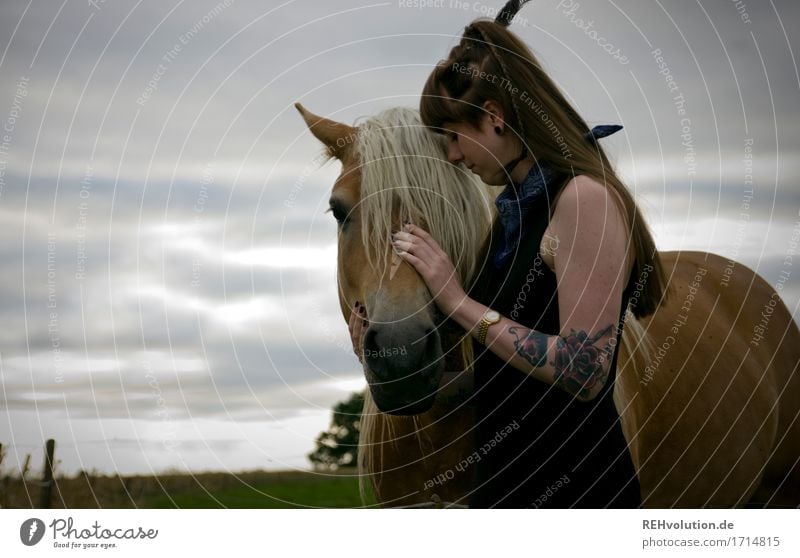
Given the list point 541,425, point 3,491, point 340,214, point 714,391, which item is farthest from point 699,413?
point 3,491

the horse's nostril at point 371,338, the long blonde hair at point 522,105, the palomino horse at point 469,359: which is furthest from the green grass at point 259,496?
the long blonde hair at point 522,105

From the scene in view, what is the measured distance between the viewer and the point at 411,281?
9.41 ft

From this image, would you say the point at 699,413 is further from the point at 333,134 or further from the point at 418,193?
the point at 333,134

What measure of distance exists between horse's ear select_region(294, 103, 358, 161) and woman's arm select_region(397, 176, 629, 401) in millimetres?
1259

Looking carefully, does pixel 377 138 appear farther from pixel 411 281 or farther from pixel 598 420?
pixel 598 420

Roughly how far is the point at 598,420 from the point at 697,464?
2584mm

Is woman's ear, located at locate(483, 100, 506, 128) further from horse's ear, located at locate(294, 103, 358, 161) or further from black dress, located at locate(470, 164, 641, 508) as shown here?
horse's ear, located at locate(294, 103, 358, 161)

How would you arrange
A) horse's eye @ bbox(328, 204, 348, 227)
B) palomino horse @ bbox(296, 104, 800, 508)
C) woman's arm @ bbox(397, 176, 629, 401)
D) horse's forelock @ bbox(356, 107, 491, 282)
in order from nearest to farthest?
1. woman's arm @ bbox(397, 176, 629, 401)
2. palomino horse @ bbox(296, 104, 800, 508)
3. horse's forelock @ bbox(356, 107, 491, 282)
4. horse's eye @ bbox(328, 204, 348, 227)

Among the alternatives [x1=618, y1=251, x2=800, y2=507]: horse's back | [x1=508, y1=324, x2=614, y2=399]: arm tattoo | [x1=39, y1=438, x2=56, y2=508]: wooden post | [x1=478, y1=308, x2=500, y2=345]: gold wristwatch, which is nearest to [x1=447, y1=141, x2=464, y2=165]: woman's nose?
[x1=478, y1=308, x2=500, y2=345]: gold wristwatch

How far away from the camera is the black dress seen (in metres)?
2.76

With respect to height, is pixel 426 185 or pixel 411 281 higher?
pixel 426 185

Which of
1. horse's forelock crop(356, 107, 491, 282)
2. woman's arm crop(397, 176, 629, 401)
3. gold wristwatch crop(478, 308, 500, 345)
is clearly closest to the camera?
woman's arm crop(397, 176, 629, 401)

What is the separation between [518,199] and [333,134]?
44.9 inches
